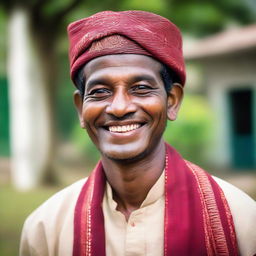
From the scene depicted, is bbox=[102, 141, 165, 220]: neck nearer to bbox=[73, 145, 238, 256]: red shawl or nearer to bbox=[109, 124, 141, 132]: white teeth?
bbox=[73, 145, 238, 256]: red shawl

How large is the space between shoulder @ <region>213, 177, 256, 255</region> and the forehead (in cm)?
71

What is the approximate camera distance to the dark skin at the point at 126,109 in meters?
2.12

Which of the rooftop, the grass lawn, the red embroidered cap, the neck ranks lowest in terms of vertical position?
the grass lawn

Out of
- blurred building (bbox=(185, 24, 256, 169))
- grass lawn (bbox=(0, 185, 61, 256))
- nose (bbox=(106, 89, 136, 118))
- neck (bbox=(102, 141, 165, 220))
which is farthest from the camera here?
blurred building (bbox=(185, 24, 256, 169))

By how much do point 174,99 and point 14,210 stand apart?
246 inches

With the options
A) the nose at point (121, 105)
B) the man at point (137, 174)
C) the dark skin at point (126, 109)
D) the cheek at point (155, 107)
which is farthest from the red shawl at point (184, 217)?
the nose at point (121, 105)

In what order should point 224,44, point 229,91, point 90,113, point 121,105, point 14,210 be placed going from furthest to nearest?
point 229,91
point 224,44
point 14,210
point 90,113
point 121,105

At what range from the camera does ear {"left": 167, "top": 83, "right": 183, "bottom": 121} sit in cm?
236

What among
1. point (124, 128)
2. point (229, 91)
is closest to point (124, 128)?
point (124, 128)

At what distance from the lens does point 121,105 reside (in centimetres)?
209

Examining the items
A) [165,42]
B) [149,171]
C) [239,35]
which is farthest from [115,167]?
[239,35]

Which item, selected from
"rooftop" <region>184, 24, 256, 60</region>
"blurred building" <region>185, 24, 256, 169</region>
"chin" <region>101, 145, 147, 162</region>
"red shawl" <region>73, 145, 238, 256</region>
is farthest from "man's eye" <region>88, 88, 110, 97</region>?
"blurred building" <region>185, 24, 256, 169</region>

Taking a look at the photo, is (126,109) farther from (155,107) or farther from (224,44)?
(224,44)

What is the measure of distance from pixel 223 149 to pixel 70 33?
9.84 m
